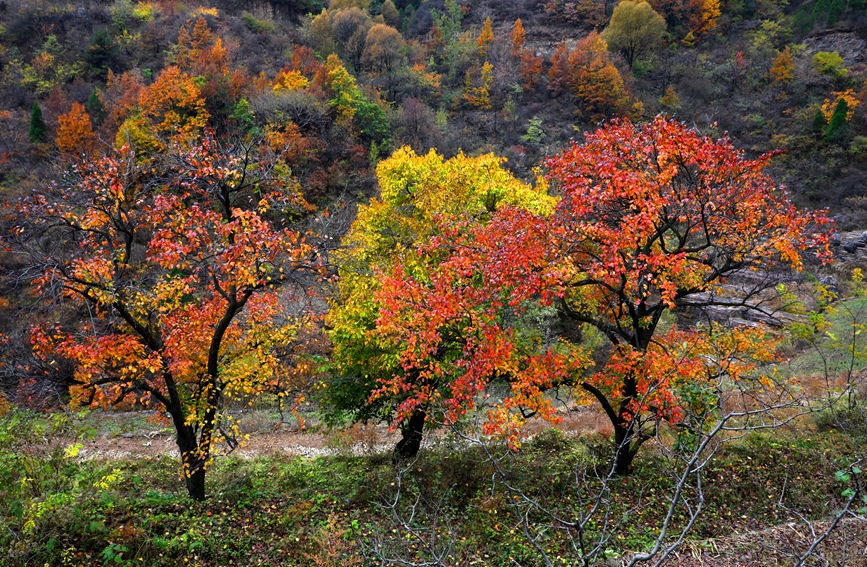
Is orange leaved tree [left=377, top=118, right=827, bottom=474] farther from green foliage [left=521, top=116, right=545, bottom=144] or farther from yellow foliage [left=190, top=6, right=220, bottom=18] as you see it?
yellow foliage [left=190, top=6, right=220, bottom=18]

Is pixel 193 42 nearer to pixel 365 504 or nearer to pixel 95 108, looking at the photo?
pixel 95 108

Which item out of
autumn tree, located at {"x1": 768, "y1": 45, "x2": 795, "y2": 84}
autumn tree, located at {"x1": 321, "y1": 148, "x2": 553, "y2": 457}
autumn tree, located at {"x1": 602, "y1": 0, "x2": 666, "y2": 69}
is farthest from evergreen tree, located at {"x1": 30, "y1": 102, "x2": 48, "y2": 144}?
autumn tree, located at {"x1": 768, "y1": 45, "x2": 795, "y2": 84}

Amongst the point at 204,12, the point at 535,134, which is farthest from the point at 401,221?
the point at 204,12

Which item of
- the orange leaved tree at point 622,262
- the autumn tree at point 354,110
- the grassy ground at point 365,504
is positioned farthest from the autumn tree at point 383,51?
the grassy ground at point 365,504

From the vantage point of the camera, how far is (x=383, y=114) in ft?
143

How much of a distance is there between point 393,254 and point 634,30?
56398mm

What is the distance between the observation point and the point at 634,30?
2216 inches

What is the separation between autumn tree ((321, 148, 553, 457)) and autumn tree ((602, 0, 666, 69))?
2007 inches

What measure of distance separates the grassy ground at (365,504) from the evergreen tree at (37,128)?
4151cm

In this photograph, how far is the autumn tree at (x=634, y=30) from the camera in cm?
5575

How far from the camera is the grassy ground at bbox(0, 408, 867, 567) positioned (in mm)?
7227

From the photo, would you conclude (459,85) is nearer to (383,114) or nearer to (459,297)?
(383,114)

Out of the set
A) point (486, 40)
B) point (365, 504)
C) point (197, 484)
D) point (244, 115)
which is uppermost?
point (486, 40)

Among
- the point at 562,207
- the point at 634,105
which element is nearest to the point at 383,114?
the point at 634,105
